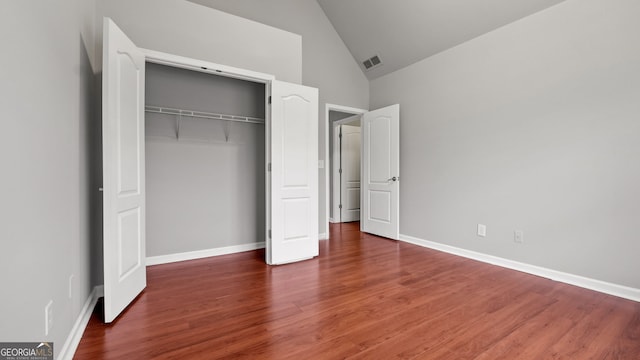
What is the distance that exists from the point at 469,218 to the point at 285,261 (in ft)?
7.74

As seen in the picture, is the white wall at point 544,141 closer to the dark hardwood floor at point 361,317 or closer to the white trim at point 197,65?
the dark hardwood floor at point 361,317

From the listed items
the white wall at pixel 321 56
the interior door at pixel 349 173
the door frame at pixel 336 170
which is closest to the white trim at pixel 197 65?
the white wall at pixel 321 56

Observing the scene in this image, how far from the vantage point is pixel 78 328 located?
174 cm

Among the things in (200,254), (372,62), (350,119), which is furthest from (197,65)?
(350,119)

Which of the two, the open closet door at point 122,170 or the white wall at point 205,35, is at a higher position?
the white wall at point 205,35

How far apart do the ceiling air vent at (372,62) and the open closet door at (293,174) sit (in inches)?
66.8

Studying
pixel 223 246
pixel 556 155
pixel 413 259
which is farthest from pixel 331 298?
pixel 556 155

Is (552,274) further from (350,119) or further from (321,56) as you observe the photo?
(321,56)

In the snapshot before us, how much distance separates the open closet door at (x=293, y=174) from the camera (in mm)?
3148

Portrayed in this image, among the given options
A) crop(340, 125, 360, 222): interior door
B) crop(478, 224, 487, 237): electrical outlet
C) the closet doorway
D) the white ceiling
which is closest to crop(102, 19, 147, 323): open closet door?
the closet doorway

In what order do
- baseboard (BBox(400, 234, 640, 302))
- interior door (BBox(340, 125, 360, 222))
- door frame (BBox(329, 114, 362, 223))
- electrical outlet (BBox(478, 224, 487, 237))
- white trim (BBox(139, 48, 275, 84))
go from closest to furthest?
baseboard (BBox(400, 234, 640, 302)) → white trim (BBox(139, 48, 275, 84)) → electrical outlet (BBox(478, 224, 487, 237)) → door frame (BBox(329, 114, 362, 223)) → interior door (BBox(340, 125, 360, 222))

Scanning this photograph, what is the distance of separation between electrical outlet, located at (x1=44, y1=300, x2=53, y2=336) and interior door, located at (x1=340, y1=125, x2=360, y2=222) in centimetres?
501

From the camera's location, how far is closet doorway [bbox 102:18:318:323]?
6.44 feet

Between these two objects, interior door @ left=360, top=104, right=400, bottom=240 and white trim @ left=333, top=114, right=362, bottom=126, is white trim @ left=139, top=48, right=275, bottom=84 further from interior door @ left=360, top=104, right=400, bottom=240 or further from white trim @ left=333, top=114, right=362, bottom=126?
white trim @ left=333, top=114, right=362, bottom=126
